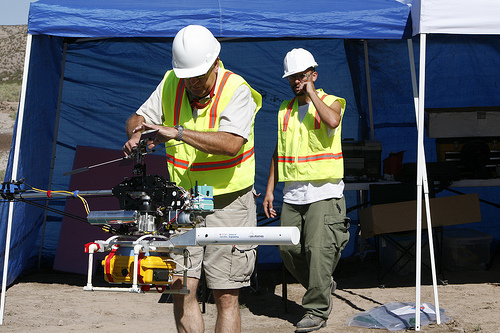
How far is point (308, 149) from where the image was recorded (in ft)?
15.0

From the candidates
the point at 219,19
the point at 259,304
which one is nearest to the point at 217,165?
the point at 219,19

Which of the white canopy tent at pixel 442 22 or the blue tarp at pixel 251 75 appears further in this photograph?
the blue tarp at pixel 251 75

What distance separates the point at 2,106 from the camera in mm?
27062

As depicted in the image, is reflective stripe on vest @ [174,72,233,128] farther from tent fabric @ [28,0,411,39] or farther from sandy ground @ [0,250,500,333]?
sandy ground @ [0,250,500,333]

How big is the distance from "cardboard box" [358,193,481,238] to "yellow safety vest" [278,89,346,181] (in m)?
1.30

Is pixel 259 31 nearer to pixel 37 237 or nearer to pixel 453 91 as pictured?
pixel 453 91

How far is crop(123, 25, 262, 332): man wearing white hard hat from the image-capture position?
3105 millimetres

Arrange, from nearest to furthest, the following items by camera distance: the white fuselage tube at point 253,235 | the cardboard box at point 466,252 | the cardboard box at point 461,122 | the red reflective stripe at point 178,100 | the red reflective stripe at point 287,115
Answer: the white fuselage tube at point 253,235 < the red reflective stripe at point 178,100 < the red reflective stripe at point 287,115 < the cardboard box at point 461,122 < the cardboard box at point 466,252

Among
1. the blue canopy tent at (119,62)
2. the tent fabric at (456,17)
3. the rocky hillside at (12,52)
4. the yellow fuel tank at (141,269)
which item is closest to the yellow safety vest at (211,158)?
the yellow fuel tank at (141,269)

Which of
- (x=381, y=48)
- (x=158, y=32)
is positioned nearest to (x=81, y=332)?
(x=158, y=32)

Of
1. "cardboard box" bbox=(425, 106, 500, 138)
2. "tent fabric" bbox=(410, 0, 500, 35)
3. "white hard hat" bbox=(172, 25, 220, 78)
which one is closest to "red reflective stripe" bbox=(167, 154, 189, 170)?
"white hard hat" bbox=(172, 25, 220, 78)

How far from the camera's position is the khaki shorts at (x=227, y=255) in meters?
3.25

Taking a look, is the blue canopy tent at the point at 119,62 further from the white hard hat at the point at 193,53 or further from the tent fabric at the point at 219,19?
the white hard hat at the point at 193,53

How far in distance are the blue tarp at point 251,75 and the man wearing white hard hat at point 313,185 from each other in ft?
1.54
